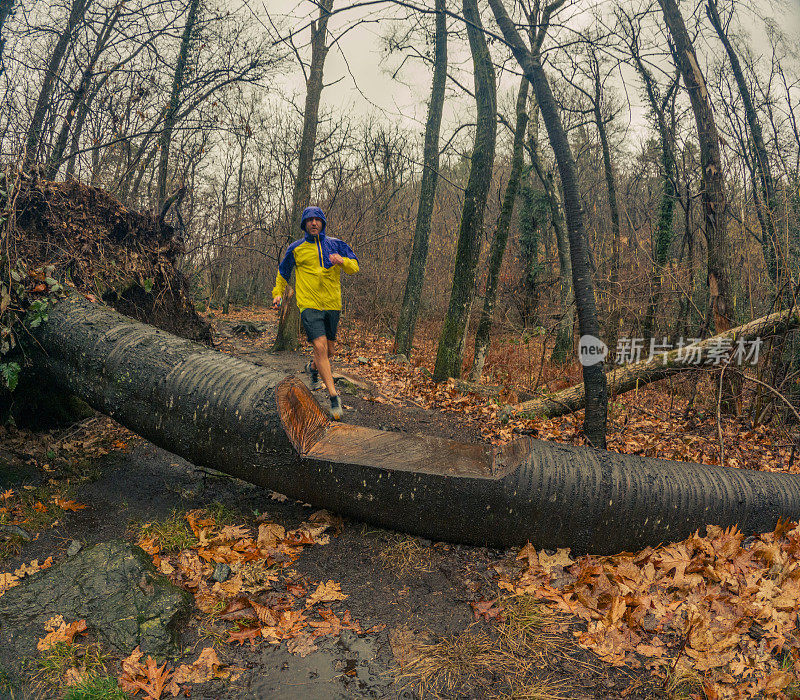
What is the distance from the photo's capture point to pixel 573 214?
4.78 m

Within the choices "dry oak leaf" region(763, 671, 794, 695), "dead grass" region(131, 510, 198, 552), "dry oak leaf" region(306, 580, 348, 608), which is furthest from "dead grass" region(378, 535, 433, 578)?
"dry oak leaf" region(763, 671, 794, 695)

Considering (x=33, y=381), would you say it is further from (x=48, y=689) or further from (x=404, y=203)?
(x=404, y=203)

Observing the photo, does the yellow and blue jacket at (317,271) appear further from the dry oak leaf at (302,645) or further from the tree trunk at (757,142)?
the tree trunk at (757,142)

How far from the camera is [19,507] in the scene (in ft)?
10.6

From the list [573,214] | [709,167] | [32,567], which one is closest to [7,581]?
[32,567]

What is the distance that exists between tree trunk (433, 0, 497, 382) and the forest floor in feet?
16.0

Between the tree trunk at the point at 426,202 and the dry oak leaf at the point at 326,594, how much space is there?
850 centimetres

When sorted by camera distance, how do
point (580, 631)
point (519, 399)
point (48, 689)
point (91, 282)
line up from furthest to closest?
point (519, 399) → point (91, 282) → point (580, 631) → point (48, 689)

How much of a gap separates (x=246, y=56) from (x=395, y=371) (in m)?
6.98

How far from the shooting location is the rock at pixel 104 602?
2.23m

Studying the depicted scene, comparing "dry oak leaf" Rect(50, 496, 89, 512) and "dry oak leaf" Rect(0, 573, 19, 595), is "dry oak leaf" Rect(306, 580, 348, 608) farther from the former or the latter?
"dry oak leaf" Rect(50, 496, 89, 512)

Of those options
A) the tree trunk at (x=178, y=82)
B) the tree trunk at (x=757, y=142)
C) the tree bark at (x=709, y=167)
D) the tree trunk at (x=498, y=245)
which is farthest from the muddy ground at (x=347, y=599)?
the tree trunk at (x=178, y=82)

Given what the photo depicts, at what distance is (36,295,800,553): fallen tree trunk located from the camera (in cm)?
309

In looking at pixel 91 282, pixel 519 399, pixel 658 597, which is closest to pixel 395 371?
pixel 519 399
